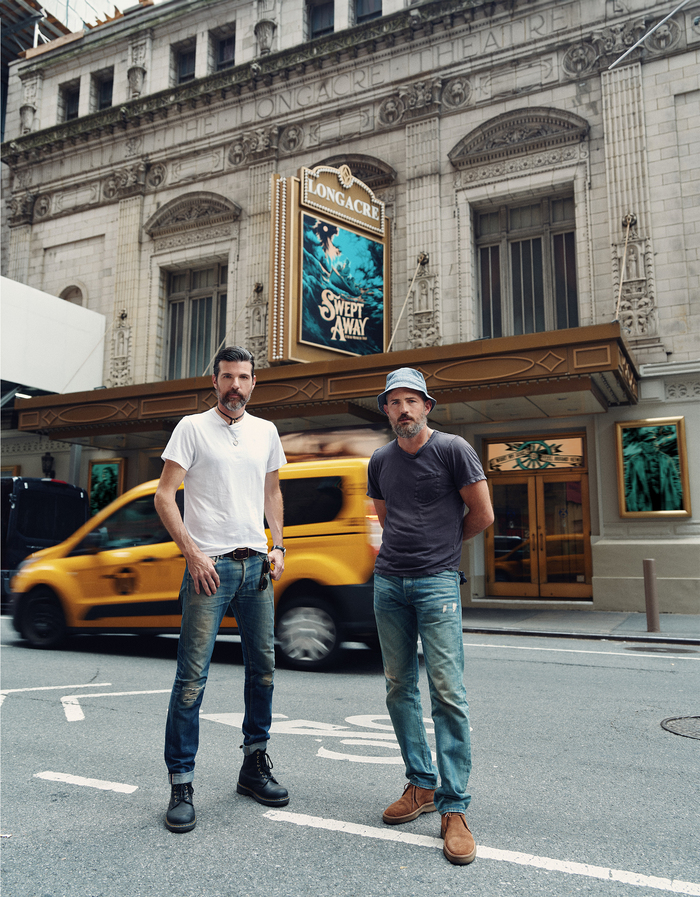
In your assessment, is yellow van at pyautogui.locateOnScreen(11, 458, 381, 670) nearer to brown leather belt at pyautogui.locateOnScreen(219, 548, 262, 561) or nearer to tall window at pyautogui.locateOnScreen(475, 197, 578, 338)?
brown leather belt at pyautogui.locateOnScreen(219, 548, 262, 561)

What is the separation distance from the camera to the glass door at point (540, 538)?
47.0 feet

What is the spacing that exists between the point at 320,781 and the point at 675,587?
10.7 m

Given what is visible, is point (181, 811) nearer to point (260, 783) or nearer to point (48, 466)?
point (260, 783)

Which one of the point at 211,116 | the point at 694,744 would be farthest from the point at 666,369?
the point at 211,116

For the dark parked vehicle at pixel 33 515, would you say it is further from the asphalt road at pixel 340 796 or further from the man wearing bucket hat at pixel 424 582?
the man wearing bucket hat at pixel 424 582

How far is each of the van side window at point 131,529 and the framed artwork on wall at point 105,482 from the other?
11.1 meters

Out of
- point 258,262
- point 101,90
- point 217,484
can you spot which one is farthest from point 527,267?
point 101,90

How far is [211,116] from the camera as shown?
19.5 m

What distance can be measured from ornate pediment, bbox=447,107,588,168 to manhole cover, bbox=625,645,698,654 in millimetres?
10725

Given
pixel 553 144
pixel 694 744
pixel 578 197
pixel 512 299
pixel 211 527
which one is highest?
pixel 553 144

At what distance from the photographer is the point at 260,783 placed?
352 centimetres

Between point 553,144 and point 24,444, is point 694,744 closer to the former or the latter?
point 553,144

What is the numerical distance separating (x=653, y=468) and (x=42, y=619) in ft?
34.3

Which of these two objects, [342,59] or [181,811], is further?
[342,59]
